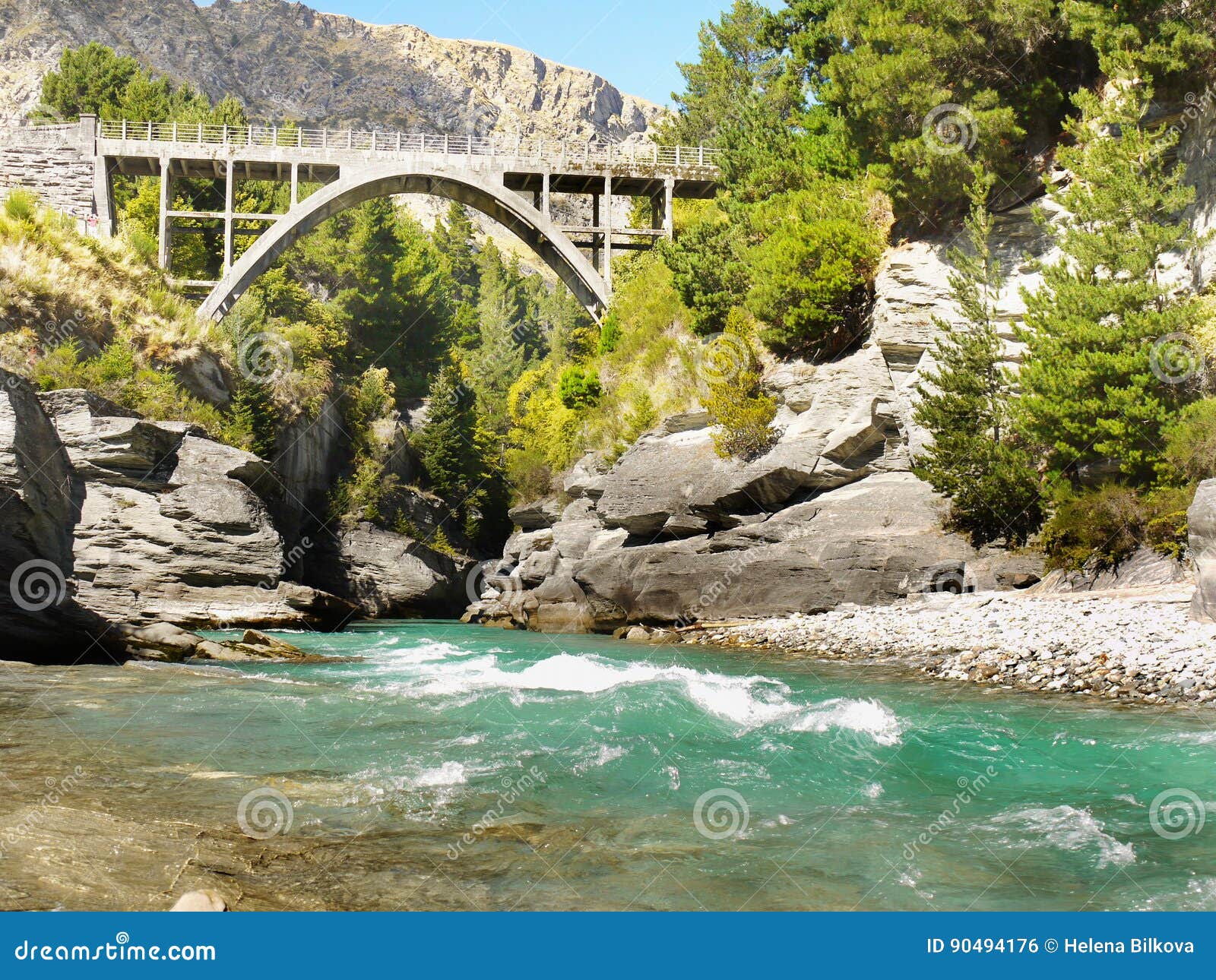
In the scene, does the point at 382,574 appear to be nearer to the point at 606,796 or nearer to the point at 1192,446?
the point at 1192,446

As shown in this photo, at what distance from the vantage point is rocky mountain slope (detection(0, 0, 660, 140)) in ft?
412

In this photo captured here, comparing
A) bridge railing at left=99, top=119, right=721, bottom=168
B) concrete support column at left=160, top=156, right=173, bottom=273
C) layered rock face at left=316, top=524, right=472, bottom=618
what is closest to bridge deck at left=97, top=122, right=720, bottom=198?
bridge railing at left=99, top=119, right=721, bottom=168

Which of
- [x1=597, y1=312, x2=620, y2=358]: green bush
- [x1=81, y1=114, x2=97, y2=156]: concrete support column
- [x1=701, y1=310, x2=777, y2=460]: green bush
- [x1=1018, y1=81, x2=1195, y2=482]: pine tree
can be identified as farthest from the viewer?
[x1=597, y1=312, x2=620, y2=358]: green bush

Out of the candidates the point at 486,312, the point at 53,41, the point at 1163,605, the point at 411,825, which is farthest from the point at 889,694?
the point at 53,41

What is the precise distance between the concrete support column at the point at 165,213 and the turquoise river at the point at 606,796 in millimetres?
26415

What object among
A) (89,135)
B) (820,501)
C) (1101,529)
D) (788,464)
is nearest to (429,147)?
(89,135)

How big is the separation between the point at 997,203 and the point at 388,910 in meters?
24.3

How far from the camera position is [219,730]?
10102 mm

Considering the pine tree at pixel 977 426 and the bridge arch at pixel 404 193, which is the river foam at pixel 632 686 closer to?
the pine tree at pixel 977 426

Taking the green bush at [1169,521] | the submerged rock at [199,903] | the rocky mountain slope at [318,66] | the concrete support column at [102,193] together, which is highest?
the rocky mountain slope at [318,66]

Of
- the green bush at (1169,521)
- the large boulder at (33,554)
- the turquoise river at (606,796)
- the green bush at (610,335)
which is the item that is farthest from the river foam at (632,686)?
the green bush at (610,335)

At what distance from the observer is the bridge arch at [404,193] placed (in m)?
36.0

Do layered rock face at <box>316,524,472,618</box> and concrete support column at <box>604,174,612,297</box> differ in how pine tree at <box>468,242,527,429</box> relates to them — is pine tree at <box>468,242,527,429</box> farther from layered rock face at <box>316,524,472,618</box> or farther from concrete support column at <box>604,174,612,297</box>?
layered rock face at <box>316,524,472,618</box>

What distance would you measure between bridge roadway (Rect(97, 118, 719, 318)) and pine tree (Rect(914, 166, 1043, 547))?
16.9 metres
